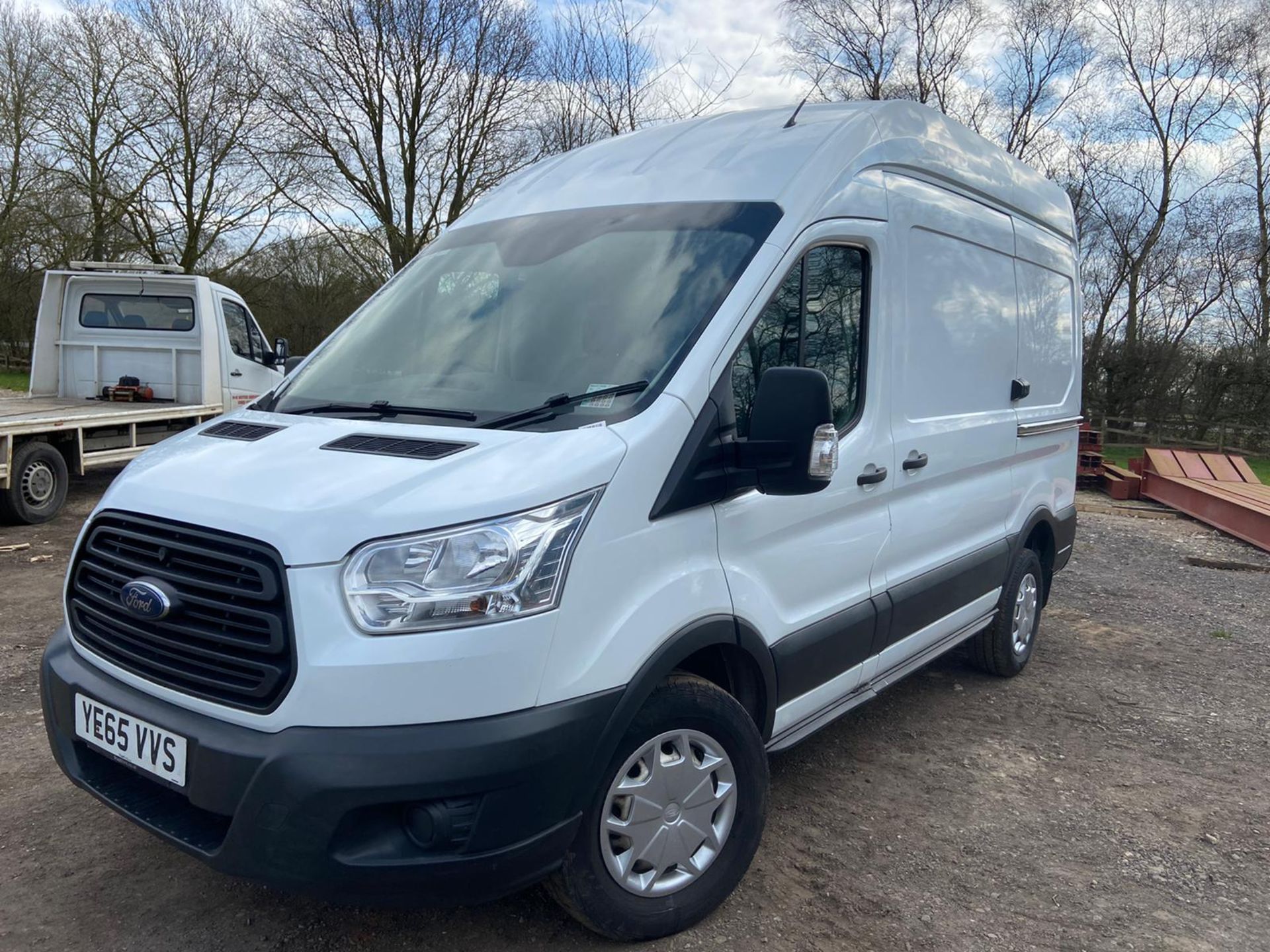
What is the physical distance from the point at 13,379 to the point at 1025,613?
26749mm

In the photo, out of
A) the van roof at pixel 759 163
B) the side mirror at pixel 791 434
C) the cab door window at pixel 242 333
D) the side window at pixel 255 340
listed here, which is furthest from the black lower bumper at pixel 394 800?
the side window at pixel 255 340

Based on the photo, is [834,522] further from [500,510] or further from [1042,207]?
[1042,207]

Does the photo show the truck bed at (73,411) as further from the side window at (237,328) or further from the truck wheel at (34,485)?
the side window at (237,328)

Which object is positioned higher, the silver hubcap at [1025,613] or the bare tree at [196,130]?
the bare tree at [196,130]

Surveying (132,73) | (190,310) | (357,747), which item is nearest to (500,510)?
(357,747)

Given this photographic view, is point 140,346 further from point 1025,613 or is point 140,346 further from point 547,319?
point 1025,613

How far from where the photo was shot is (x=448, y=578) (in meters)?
2.19

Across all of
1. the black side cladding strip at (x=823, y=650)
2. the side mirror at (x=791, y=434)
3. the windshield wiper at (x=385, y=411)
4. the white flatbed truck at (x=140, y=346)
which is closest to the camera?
the side mirror at (x=791, y=434)

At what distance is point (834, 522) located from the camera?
3299 millimetres

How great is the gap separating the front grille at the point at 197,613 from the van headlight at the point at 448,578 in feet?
0.65

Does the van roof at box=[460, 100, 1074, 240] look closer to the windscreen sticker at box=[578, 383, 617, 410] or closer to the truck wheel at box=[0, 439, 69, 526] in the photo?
the windscreen sticker at box=[578, 383, 617, 410]

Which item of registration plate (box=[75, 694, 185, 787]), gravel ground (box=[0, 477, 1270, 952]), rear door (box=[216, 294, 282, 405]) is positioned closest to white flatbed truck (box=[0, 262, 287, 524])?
rear door (box=[216, 294, 282, 405])

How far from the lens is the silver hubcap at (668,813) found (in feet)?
8.45

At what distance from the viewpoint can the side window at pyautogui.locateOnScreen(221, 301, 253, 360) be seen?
11047 mm
